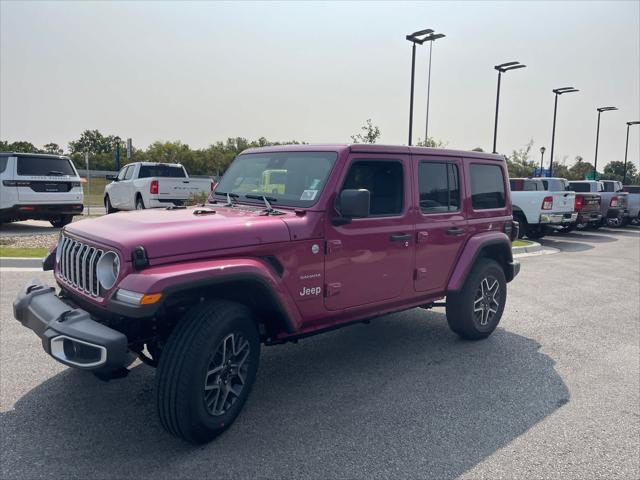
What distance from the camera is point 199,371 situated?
3016 mm

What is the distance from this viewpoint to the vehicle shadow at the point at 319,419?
3035mm

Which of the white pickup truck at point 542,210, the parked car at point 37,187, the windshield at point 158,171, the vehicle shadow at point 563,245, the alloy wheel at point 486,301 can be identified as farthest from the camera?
the windshield at point 158,171

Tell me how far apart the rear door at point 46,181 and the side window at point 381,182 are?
34.6 feet

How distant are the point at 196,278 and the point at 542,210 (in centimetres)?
1413

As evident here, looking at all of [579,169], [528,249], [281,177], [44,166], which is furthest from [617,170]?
[281,177]

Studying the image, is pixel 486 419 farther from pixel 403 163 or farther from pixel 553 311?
pixel 553 311

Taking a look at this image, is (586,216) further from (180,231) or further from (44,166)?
(180,231)

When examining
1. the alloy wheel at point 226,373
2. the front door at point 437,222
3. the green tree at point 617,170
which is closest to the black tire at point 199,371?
the alloy wheel at point 226,373

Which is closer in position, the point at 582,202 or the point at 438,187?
the point at 438,187

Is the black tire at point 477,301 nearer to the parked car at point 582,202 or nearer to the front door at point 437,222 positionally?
the front door at point 437,222

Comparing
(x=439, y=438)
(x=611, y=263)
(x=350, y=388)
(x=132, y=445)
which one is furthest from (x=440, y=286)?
(x=611, y=263)

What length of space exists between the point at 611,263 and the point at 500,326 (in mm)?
7009

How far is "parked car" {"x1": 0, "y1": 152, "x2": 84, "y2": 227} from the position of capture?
39.1ft

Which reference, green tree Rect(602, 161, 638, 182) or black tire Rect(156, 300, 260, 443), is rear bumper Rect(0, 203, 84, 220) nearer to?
black tire Rect(156, 300, 260, 443)
